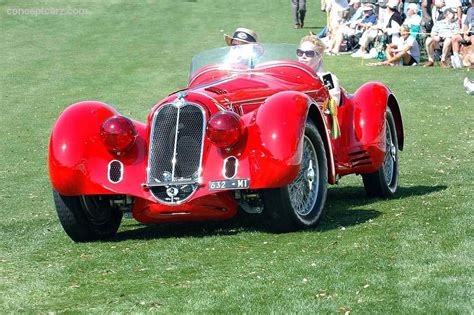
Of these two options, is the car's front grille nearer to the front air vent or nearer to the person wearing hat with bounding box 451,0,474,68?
the front air vent

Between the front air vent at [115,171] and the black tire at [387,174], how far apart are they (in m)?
3.36

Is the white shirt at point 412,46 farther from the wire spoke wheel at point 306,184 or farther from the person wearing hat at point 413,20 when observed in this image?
the wire spoke wheel at point 306,184

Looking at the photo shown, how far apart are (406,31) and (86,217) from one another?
1947 centimetres

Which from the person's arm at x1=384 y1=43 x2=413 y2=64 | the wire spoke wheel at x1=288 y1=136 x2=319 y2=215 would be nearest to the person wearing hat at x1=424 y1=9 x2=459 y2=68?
the person's arm at x1=384 y1=43 x2=413 y2=64

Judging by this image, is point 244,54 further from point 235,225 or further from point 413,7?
point 413,7

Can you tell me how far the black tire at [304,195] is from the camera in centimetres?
829

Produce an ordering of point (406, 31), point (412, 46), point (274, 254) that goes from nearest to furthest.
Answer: point (274, 254) → point (412, 46) → point (406, 31)

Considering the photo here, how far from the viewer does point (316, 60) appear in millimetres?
11102

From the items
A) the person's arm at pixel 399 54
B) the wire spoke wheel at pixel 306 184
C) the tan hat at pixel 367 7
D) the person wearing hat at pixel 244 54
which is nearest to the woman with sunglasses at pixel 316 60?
the person wearing hat at pixel 244 54

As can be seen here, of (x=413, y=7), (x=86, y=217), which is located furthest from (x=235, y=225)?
(x=413, y=7)

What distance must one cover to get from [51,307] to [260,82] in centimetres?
395

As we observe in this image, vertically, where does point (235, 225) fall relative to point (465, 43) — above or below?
above

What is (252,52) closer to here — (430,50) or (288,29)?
(430,50)

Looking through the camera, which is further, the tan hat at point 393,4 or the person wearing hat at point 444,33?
the tan hat at point 393,4
